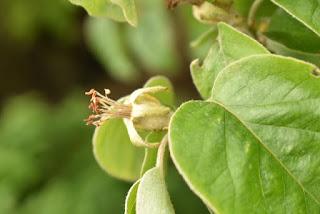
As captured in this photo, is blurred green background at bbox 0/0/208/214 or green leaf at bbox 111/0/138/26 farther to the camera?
blurred green background at bbox 0/0/208/214

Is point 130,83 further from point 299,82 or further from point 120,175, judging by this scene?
point 299,82

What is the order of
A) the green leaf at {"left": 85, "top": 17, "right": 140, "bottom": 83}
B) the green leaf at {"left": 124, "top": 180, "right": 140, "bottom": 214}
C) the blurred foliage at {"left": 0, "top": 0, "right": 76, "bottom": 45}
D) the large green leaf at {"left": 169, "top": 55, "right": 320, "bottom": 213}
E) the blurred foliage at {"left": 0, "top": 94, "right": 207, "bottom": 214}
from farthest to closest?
1. the blurred foliage at {"left": 0, "top": 0, "right": 76, "bottom": 45}
2. the blurred foliage at {"left": 0, "top": 94, "right": 207, "bottom": 214}
3. the green leaf at {"left": 85, "top": 17, "right": 140, "bottom": 83}
4. the green leaf at {"left": 124, "top": 180, "right": 140, "bottom": 214}
5. the large green leaf at {"left": 169, "top": 55, "right": 320, "bottom": 213}

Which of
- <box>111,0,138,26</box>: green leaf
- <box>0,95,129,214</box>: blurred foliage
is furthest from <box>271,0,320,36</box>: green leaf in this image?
<box>0,95,129,214</box>: blurred foliage

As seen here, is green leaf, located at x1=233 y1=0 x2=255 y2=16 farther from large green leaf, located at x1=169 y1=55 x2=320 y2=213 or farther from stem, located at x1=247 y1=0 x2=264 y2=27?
large green leaf, located at x1=169 y1=55 x2=320 y2=213

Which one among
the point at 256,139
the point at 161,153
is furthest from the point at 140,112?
the point at 256,139

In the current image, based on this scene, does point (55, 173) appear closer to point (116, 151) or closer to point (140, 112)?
point (116, 151)

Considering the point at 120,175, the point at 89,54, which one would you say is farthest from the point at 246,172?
the point at 89,54
